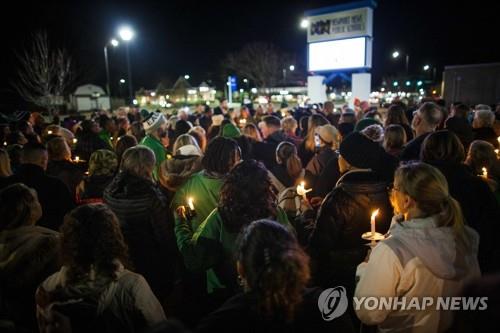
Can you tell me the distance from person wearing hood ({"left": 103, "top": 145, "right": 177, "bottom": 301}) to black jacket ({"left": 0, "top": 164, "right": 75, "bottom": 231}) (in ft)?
2.78

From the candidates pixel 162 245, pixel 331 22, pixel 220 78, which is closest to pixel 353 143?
pixel 162 245

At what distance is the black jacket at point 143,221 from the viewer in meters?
3.89

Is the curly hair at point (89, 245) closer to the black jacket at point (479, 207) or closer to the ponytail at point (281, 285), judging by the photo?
the ponytail at point (281, 285)

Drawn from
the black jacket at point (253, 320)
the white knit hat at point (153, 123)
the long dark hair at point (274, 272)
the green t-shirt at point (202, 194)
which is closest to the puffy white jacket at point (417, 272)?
the black jacket at point (253, 320)

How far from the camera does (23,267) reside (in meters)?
2.91

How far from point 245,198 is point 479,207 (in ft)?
6.82

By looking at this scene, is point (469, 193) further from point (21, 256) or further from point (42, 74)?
point (42, 74)

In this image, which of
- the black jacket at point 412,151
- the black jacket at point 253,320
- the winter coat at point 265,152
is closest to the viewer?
the black jacket at point 253,320

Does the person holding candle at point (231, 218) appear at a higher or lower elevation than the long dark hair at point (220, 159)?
lower

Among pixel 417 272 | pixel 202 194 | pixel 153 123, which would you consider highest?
pixel 153 123

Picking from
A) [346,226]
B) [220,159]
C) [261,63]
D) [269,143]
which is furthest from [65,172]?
[261,63]

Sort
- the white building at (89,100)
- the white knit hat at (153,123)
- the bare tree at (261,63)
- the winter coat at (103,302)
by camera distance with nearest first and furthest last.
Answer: the winter coat at (103,302)
the white knit hat at (153,123)
the bare tree at (261,63)
the white building at (89,100)

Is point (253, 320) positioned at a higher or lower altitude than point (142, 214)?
higher

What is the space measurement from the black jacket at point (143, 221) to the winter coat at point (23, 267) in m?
0.88
